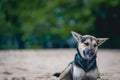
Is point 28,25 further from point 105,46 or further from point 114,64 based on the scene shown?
point 114,64

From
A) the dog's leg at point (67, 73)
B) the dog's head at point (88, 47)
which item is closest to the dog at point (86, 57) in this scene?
the dog's head at point (88, 47)

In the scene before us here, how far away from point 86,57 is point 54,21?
11.4 meters

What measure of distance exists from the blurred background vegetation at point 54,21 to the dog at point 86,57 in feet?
34.4

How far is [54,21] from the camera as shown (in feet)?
54.0

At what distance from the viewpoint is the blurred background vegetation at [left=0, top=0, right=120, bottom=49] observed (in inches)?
634

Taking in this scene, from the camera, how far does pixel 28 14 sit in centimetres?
1695

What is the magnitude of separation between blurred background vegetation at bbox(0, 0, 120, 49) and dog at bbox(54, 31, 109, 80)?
10.5 metres

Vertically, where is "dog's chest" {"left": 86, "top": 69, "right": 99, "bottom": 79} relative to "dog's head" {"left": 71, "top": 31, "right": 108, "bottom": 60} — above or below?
below

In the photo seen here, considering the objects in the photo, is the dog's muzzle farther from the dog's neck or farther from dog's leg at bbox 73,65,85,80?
dog's leg at bbox 73,65,85,80

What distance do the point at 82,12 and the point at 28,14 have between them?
2.38m

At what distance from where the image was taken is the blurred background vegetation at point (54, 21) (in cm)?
1609

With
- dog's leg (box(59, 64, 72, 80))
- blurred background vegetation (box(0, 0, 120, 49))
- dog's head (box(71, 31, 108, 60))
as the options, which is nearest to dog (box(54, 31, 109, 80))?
Result: dog's head (box(71, 31, 108, 60))

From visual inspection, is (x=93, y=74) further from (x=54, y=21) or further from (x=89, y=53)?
(x=54, y=21)

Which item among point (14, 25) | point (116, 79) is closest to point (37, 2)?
point (14, 25)
